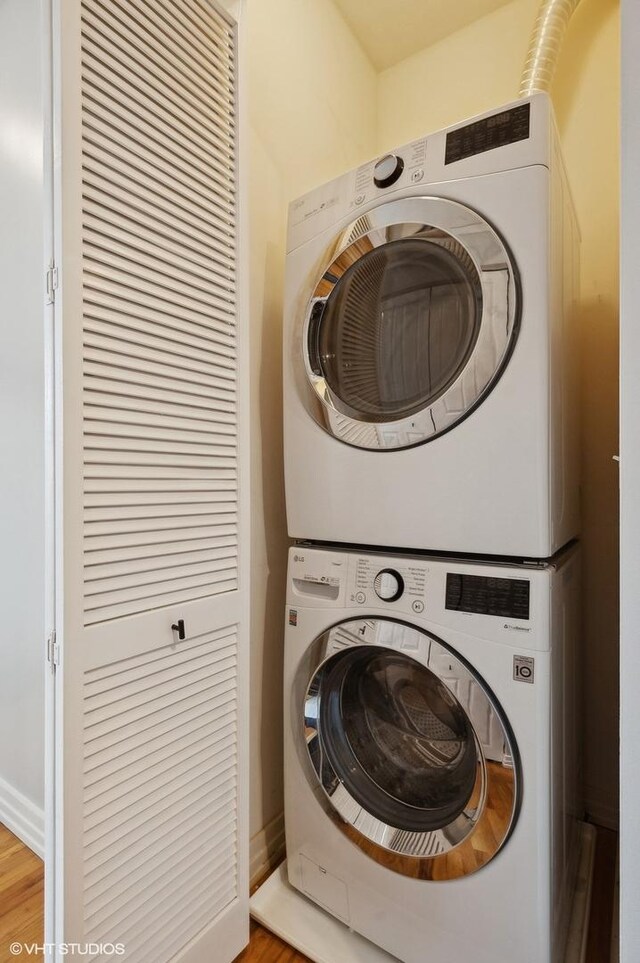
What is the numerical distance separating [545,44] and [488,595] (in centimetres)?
159

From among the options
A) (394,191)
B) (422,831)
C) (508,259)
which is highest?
(394,191)

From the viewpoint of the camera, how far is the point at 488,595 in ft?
3.19

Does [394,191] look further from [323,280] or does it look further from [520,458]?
[520,458]

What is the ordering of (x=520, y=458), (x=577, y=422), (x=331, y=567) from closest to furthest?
(x=520, y=458), (x=331, y=567), (x=577, y=422)

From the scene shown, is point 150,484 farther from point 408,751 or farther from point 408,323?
point 408,751

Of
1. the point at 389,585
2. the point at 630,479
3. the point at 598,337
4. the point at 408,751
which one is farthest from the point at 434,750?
the point at 598,337

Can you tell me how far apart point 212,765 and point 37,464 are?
979 mm

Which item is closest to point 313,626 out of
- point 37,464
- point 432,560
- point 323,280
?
point 432,560

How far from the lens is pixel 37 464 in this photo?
1463mm

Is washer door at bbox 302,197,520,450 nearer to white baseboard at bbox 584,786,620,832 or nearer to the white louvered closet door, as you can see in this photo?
the white louvered closet door

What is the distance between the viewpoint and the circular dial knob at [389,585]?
1068 mm

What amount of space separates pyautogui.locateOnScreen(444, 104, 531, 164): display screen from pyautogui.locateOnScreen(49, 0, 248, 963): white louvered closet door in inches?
20.3

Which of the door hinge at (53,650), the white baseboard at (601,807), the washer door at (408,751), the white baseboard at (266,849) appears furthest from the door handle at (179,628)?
the white baseboard at (601,807)

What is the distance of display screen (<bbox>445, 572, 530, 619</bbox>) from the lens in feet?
3.09
